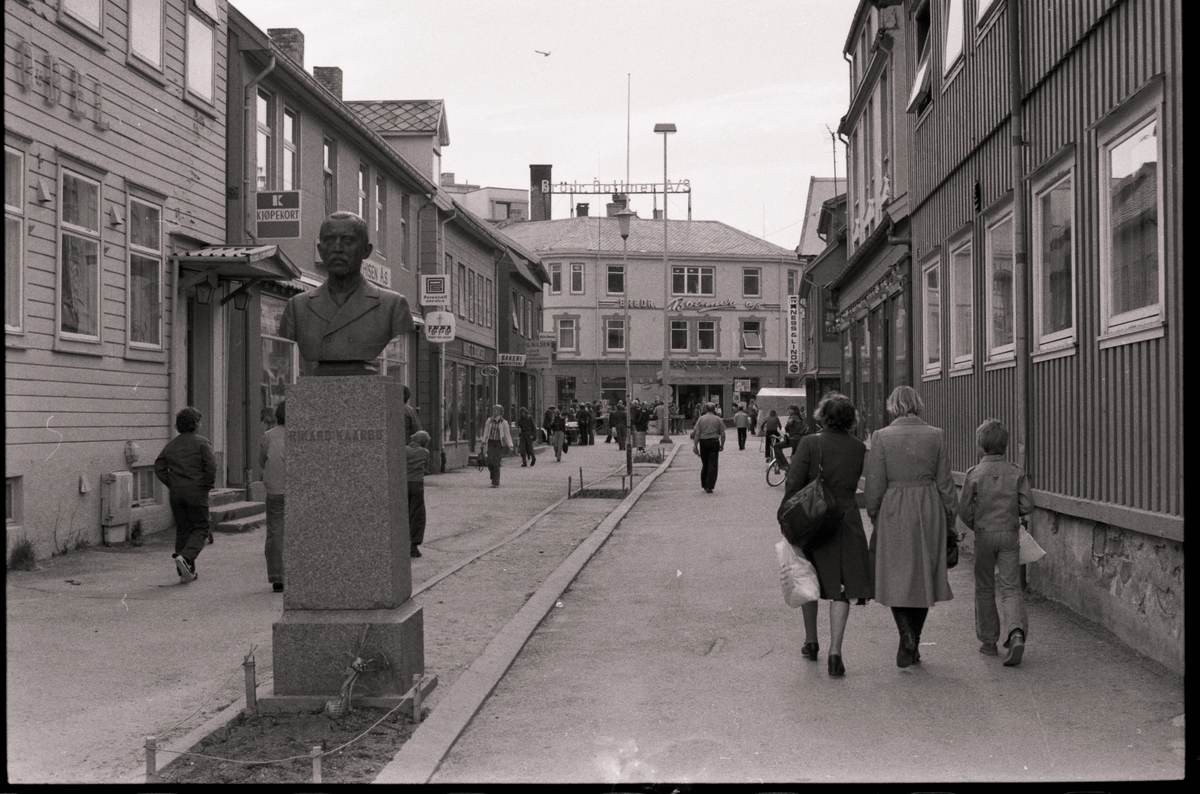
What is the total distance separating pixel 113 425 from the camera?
14.1 metres

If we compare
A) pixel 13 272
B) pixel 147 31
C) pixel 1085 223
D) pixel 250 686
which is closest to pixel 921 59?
pixel 1085 223

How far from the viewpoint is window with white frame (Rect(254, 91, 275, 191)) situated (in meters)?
18.6

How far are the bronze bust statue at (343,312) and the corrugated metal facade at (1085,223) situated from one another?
165 inches

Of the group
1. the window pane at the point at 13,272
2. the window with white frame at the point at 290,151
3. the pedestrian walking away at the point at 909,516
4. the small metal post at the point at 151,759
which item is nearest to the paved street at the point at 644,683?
the small metal post at the point at 151,759

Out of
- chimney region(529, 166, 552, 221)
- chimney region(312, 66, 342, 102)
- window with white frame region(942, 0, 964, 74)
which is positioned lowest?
window with white frame region(942, 0, 964, 74)

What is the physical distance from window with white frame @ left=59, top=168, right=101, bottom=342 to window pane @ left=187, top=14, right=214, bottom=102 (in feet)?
10.2

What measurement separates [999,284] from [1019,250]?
1.40m

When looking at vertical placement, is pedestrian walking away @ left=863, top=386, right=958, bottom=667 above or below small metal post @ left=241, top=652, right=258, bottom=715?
above

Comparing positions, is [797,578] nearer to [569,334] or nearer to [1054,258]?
[1054,258]

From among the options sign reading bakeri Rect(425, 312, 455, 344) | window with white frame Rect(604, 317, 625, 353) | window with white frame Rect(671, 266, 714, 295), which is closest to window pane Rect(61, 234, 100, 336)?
sign reading bakeri Rect(425, 312, 455, 344)

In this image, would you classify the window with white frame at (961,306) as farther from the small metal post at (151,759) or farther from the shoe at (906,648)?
the small metal post at (151,759)

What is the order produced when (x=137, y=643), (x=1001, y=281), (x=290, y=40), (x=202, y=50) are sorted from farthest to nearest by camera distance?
(x=290, y=40)
(x=202, y=50)
(x=1001, y=281)
(x=137, y=643)

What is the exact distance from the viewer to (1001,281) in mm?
11742

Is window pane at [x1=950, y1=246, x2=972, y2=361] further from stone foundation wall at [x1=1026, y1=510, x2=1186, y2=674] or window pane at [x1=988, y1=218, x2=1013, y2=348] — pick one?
stone foundation wall at [x1=1026, y1=510, x2=1186, y2=674]
